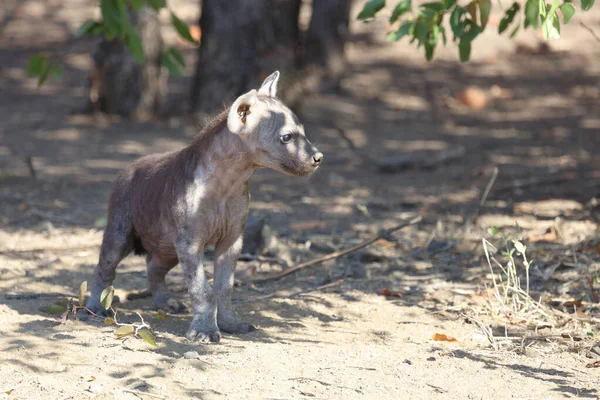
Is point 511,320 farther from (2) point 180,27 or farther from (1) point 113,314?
(2) point 180,27

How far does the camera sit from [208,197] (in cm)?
539

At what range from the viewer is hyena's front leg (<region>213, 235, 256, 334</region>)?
562 cm

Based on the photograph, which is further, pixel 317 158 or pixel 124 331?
pixel 317 158

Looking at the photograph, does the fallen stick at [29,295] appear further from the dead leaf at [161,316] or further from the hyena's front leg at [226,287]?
the hyena's front leg at [226,287]

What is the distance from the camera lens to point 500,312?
5855 mm

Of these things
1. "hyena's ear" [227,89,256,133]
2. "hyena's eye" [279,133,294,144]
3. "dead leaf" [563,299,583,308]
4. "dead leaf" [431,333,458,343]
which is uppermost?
"hyena's ear" [227,89,256,133]

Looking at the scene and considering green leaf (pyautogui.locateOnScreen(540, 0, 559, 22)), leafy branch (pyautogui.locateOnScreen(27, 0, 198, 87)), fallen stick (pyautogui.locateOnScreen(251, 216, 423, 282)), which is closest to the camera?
green leaf (pyautogui.locateOnScreen(540, 0, 559, 22))

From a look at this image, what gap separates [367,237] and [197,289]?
304 centimetres

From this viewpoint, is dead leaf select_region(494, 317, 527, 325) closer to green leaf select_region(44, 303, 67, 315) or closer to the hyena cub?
the hyena cub

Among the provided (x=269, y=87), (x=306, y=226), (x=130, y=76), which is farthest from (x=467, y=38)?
(x=130, y=76)

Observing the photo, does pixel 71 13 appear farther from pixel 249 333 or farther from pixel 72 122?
pixel 249 333

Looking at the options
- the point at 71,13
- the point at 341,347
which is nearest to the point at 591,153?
the point at 341,347

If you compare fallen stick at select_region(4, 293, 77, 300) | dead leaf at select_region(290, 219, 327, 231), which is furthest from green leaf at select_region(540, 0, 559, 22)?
dead leaf at select_region(290, 219, 327, 231)

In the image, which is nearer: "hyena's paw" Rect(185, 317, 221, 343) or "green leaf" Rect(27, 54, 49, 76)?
"hyena's paw" Rect(185, 317, 221, 343)
